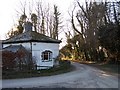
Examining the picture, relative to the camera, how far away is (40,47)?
34.9 m

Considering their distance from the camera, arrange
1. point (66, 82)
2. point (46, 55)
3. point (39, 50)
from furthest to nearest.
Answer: point (46, 55) < point (39, 50) < point (66, 82)

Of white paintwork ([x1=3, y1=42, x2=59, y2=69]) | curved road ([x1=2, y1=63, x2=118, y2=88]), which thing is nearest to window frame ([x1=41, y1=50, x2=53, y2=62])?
white paintwork ([x1=3, y1=42, x2=59, y2=69])

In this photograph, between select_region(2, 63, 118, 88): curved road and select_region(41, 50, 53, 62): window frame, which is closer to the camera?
select_region(2, 63, 118, 88): curved road

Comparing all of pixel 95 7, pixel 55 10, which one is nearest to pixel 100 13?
pixel 95 7

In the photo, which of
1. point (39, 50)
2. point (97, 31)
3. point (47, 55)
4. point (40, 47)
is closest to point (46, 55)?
point (47, 55)

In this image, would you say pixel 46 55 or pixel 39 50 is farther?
pixel 46 55

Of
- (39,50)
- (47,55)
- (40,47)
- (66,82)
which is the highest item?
(40,47)

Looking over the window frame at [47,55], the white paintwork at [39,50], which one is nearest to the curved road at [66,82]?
the white paintwork at [39,50]

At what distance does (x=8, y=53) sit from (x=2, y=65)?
4.89 ft

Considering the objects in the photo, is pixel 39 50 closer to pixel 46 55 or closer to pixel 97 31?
pixel 46 55

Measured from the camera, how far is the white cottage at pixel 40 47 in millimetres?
34500

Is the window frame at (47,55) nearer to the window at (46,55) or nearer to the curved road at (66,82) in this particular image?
the window at (46,55)

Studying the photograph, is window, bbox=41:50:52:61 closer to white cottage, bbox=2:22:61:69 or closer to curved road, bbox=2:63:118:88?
white cottage, bbox=2:22:61:69

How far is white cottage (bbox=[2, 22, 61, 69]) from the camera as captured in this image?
3450 centimetres
